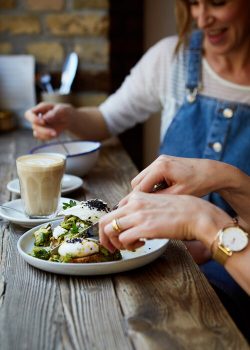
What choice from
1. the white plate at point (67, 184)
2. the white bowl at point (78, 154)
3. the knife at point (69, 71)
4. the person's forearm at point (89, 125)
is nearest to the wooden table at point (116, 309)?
the white plate at point (67, 184)

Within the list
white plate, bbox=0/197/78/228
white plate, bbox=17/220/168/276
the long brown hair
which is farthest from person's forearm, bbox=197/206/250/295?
the long brown hair

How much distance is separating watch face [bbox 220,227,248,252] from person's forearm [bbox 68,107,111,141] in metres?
1.17

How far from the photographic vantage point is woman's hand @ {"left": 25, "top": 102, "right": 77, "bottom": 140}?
1951 mm

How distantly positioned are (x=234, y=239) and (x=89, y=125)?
1233 millimetres

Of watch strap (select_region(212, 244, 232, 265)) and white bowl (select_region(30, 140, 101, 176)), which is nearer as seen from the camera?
watch strap (select_region(212, 244, 232, 265))

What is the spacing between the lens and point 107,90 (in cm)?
256

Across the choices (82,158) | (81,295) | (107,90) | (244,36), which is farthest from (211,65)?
(81,295)

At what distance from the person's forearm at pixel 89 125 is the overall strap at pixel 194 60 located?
39 cm

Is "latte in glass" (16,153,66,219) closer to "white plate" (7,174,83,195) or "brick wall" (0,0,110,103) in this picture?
"white plate" (7,174,83,195)

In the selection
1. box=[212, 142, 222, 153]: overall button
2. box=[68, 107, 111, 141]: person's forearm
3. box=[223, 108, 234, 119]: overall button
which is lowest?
box=[68, 107, 111, 141]: person's forearm

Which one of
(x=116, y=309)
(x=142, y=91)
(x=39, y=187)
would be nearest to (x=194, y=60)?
(x=142, y=91)

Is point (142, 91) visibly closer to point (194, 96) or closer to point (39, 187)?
point (194, 96)

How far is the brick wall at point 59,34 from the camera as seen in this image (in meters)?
2.45

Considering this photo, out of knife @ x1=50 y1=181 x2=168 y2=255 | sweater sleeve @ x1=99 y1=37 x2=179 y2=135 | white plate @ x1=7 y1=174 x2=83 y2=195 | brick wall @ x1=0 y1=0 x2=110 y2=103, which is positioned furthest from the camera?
brick wall @ x1=0 y1=0 x2=110 y2=103
